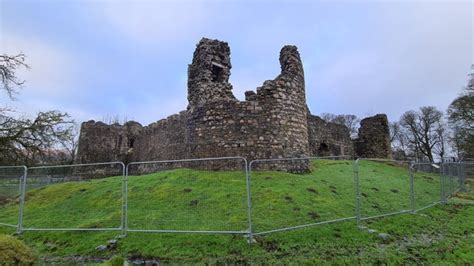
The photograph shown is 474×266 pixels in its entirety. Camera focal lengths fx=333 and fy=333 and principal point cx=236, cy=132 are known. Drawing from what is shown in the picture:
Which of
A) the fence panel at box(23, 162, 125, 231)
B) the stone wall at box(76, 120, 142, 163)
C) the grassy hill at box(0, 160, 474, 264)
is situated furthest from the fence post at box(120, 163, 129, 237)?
the stone wall at box(76, 120, 142, 163)

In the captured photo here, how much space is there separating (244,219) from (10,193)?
30.5 feet

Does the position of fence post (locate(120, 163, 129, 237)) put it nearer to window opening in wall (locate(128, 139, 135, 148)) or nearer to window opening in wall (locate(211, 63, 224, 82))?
window opening in wall (locate(211, 63, 224, 82))

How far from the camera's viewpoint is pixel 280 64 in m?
15.6

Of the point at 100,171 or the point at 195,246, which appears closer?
the point at 195,246

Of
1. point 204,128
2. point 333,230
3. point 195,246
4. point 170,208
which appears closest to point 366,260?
point 333,230

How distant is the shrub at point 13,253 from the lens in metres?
5.49

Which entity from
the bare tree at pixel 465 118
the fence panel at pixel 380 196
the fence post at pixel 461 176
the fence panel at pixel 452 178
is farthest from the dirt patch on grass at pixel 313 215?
the bare tree at pixel 465 118

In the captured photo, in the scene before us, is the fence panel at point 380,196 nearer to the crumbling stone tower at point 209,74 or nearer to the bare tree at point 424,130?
the crumbling stone tower at point 209,74

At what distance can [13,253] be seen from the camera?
18.5ft

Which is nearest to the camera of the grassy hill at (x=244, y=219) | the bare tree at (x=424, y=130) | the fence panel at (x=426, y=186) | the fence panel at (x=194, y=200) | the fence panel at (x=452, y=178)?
the grassy hill at (x=244, y=219)

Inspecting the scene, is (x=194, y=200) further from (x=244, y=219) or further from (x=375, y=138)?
(x=375, y=138)

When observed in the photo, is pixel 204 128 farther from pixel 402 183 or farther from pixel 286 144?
pixel 402 183

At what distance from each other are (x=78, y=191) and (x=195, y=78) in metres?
7.02

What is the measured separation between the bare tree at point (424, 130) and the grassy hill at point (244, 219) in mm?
38554
